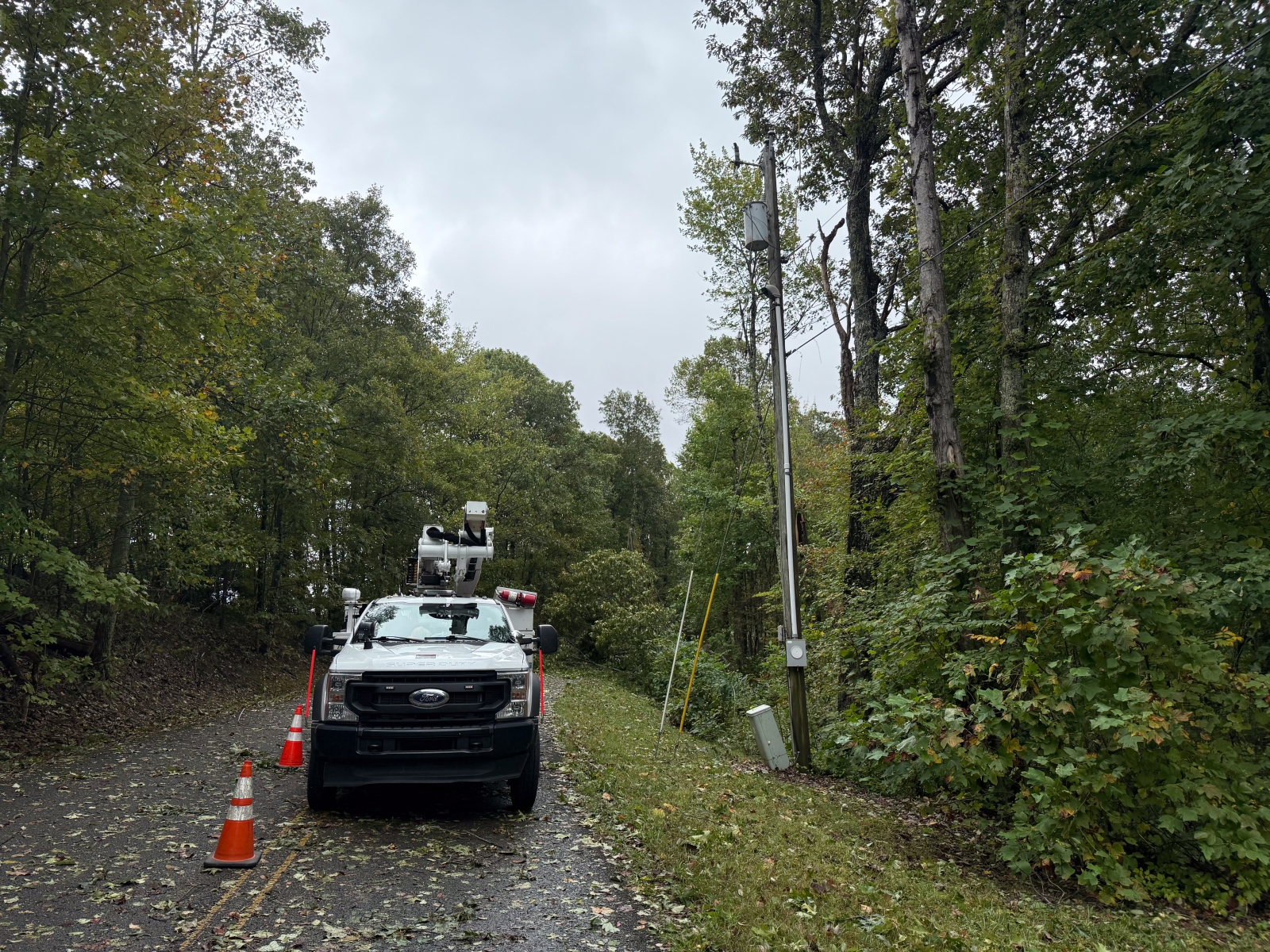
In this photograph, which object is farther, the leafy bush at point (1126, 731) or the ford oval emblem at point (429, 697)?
the ford oval emblem at point (429, 697)

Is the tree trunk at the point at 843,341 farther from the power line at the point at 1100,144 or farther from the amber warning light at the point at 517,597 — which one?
the amber warning light at the point at 517,597

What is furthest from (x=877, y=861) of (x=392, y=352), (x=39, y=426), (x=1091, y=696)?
(x=392, y=352)

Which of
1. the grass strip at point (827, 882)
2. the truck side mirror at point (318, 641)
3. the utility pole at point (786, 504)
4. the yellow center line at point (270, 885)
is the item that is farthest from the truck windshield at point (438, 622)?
the utility pole at point (786, 504)

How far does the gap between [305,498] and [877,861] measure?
63.4ft

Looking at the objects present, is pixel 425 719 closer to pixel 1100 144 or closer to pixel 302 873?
pixel 302 873

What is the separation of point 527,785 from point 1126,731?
4932 millimetres

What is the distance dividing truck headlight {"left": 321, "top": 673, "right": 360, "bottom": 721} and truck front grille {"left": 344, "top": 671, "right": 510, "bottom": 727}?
4 centimetres

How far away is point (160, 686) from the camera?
14.5 meters

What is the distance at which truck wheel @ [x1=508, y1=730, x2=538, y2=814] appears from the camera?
6973 millimetres

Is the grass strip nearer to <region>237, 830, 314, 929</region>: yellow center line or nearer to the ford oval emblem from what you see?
the ford oval emblem

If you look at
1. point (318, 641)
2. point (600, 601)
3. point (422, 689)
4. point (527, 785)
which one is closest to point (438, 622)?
point (318, 641)

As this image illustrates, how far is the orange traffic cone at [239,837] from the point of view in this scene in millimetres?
5305

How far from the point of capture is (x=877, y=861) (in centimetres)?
582

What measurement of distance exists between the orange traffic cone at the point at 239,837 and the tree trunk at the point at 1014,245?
7839mm
